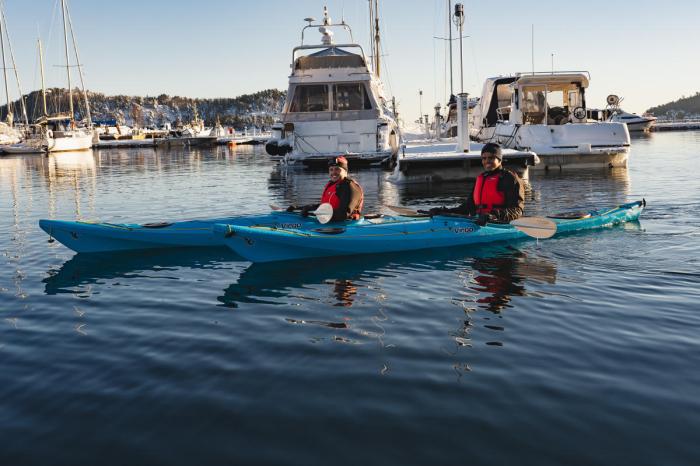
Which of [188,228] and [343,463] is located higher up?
[188,228]

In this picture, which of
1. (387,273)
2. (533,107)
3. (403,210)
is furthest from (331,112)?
(387,273)

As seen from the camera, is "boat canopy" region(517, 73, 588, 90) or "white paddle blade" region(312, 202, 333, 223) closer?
"white paddle blade" region(312, 202, 333, 223)

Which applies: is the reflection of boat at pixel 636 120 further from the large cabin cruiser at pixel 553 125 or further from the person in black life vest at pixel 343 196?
the person in black life vest at pixel 343 196

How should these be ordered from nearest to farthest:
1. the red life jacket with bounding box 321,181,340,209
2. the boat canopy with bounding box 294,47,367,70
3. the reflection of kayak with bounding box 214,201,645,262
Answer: the reflection of kayak with bounding box 214,201,645,262 < the red life jacket with bounding box 321,181,340,209 < the boat canopy with bounding box 294,47,367,70

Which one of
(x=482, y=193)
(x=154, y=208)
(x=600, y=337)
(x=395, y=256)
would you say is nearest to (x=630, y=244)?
(x=482, y=193)

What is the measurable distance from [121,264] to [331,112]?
1785cm

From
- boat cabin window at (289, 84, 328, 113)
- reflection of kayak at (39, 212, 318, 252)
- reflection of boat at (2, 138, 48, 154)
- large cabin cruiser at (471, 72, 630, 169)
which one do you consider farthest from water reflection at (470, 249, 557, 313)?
reflection of boat at (2, 138, 48, 154)

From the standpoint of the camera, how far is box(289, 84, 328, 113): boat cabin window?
88.4 ft

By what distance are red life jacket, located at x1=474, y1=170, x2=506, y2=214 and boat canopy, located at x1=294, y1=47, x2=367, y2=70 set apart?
1764 centimetres

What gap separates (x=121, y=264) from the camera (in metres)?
10.2

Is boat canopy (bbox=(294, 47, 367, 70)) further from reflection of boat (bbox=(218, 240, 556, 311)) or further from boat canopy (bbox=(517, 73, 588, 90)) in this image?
reflection of boat (bbox=(218, 240, 556, 311))

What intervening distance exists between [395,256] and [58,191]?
54.1ft

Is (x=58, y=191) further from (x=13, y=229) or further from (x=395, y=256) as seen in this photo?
(x=395, y=256)

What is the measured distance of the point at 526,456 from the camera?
4.01 meters
